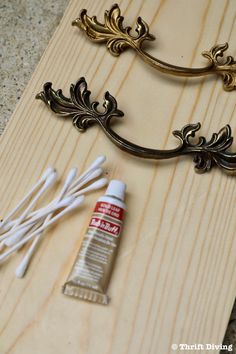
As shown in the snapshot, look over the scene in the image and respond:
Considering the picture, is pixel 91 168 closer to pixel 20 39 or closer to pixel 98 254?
pixel 98 254

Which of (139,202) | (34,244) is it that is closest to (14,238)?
(34,244)

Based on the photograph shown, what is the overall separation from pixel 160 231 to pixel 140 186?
5 centimetres

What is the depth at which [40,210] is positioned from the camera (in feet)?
1.43

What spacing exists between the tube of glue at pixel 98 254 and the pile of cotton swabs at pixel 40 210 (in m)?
0.03

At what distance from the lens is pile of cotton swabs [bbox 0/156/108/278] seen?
0.42 meters

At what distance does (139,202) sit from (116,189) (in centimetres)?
3

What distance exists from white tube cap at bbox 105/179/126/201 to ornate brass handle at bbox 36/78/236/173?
42 millimetres

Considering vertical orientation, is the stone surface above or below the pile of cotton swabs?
above

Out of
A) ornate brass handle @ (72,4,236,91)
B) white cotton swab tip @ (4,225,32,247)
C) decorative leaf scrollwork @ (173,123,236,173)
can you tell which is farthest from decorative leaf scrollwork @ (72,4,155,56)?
white cotton swab tip @ (4,225,32,247)

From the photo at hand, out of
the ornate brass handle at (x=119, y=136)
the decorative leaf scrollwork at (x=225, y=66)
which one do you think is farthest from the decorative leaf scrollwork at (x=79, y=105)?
the decorative leaf scrollwork at (x=225, y=66)

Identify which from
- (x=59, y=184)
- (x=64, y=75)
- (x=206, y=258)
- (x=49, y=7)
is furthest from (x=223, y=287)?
(x=49, y=7)

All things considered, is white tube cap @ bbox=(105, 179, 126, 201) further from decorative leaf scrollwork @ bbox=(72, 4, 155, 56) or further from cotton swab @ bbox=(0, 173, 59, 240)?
decorative leaf scrollwork @ bbox=(72, 4, 155, 56)

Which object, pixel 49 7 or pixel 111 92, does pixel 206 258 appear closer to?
pixel 111 92

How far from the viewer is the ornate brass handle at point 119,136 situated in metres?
0.45
